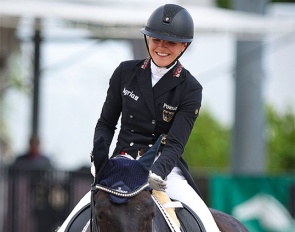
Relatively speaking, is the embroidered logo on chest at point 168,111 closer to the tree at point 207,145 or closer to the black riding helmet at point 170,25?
the black riding helmet at point 170,25

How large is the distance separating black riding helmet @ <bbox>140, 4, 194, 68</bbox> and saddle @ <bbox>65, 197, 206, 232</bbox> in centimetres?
110

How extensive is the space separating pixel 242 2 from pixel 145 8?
5.95ft

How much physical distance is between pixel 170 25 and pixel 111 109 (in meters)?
0.78

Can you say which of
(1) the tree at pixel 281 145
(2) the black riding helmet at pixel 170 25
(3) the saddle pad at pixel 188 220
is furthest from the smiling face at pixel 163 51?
(1) the tree at pixel 281 145

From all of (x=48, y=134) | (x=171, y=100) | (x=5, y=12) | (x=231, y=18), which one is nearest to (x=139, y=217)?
(x=171, y=100)

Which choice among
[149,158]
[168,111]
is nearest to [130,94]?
[168,111]

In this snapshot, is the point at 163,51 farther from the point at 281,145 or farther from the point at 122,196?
the point at 281,145

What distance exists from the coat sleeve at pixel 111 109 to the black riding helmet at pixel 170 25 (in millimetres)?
438

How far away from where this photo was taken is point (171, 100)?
28.0 feet

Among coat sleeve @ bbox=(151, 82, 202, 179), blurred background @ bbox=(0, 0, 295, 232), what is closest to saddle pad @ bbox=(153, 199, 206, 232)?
coat sleeve @ bbox=(151, 82, 202, 179)

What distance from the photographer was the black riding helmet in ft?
27.5

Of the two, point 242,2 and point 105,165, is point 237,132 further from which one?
point 105,165

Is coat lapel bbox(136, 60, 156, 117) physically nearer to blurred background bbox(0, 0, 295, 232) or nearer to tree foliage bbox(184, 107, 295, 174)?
blurred background bbox(0, 0, 295, 232)

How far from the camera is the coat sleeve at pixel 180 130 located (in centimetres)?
817
